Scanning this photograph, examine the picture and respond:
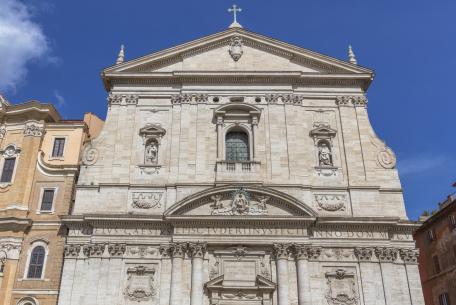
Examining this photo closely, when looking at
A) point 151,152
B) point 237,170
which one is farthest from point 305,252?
point 151,152

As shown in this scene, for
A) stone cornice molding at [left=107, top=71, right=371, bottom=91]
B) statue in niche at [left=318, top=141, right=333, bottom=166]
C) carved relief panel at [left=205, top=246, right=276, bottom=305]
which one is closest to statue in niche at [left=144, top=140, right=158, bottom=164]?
stone cornice molding at [left=107, top=71, right=371, bottom=91]

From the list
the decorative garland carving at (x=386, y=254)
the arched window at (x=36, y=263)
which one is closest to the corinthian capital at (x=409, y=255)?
the decorative garland carving at (x=386, y=254)

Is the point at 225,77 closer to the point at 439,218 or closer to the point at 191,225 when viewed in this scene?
the point at 191,225

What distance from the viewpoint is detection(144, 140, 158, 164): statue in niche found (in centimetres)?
2461

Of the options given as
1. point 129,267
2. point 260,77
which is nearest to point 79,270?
point 129,267

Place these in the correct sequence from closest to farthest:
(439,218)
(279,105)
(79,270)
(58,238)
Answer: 1. (79,270)
2. (58,238)
3. (279,105)
4. (439,218)

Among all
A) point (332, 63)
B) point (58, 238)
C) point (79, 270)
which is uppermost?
point (332, 63)

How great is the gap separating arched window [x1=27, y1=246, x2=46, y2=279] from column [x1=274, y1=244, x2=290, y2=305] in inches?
419

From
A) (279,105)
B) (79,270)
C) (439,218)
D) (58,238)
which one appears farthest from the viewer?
(439,218)

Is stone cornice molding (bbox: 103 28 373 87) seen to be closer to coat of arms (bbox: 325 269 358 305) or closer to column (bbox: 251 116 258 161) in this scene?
column (bbox: 251 116 258 161)

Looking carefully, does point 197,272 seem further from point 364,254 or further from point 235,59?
point 235,59

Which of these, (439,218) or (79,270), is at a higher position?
(439,218)

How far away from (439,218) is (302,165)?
13.6 metres

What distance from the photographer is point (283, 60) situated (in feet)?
90.0
